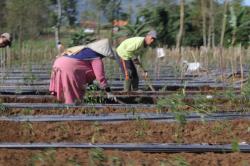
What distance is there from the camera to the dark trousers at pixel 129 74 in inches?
345

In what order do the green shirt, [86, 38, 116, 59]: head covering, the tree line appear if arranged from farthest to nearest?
the tree line < the green shirt < [86, 38, 116, 59]: head covering

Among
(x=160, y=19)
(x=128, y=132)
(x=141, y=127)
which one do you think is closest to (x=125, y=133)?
(x=128, y=132)

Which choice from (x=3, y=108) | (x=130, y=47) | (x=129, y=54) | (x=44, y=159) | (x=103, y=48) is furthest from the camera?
(x=129, y=54)

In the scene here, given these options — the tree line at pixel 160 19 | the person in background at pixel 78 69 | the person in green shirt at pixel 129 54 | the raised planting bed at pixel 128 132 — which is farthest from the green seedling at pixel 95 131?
the tree line at pixel 160 19

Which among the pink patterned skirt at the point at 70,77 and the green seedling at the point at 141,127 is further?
the pink patterned skirt at the point at 70,77

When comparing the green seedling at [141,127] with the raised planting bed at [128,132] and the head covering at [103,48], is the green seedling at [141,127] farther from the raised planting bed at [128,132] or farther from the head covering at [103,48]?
the head covering at [103,48]

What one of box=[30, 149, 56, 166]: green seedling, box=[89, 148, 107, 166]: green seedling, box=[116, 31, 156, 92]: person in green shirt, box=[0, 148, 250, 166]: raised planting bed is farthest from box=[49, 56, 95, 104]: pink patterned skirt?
box=[89, 148, 107, 166]: green seedling

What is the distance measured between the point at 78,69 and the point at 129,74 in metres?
2.11

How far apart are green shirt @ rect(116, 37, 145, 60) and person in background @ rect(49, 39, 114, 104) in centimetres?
191

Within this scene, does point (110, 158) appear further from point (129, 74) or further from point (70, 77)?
point (129, 74)

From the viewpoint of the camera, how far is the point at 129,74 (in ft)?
28.7

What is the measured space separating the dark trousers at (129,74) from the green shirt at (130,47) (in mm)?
98

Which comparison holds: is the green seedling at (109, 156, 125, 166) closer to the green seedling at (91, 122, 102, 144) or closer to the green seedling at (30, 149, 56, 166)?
the green seedling at (30, 149, 56, 166)

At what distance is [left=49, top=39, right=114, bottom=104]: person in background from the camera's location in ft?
22.0
